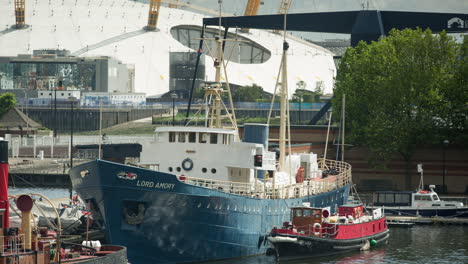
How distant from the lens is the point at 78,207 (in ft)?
220

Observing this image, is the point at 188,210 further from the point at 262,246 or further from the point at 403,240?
the point at 403,240

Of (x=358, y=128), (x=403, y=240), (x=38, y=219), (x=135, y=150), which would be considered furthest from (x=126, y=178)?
(x=135, y=150)

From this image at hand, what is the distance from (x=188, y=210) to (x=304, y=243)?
25.8ft

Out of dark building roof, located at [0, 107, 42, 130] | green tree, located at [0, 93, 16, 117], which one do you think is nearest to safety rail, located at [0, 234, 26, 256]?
dark building roof, located at [0, 107, 42, 130]

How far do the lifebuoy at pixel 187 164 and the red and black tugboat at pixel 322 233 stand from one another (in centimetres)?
567

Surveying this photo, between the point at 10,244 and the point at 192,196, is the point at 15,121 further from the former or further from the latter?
the point at 10,244

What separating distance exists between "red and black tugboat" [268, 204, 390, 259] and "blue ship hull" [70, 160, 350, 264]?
3017mm

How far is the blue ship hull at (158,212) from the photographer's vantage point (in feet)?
173

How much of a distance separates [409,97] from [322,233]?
40565 millimetres

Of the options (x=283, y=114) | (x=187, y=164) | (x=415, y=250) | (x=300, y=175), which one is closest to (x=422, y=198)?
(x=300, y=175)

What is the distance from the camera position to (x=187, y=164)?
59312mm

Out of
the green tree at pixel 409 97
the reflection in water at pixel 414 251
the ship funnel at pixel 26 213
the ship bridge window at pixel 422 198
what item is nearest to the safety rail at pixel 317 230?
the reflection in water at pixel 414 251

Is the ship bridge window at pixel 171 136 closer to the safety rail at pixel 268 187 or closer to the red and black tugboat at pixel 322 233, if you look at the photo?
the safety rail at pixel 268 187

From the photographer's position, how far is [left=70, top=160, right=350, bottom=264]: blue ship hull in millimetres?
52812
